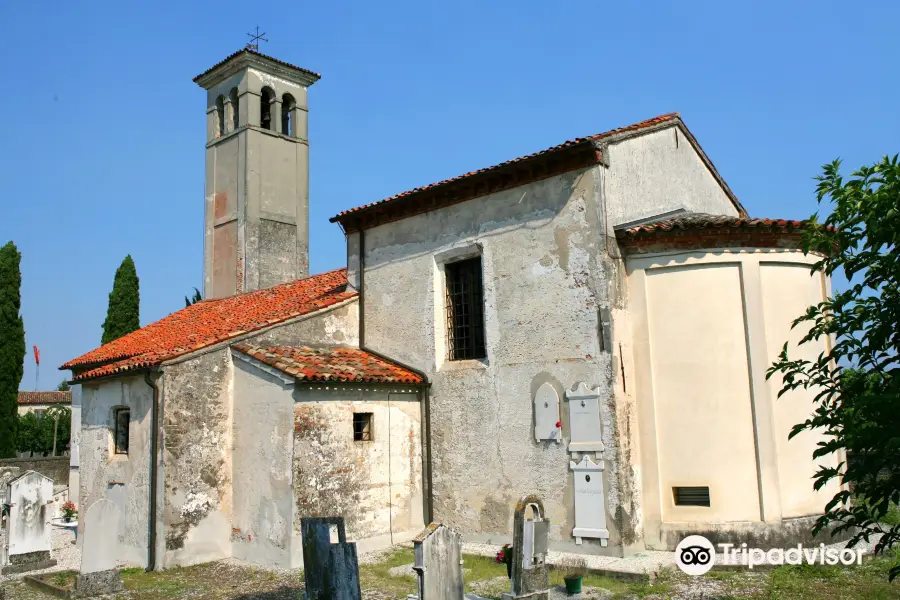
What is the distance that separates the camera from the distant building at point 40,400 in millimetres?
50000

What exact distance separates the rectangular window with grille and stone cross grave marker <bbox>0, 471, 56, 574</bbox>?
27.9 feet

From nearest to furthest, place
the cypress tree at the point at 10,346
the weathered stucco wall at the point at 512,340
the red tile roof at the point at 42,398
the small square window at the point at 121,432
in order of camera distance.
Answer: the weathered stucco wall at the point at 512,340 → the small square window at the point at 121,432 → the cypress tree at the point at 10,346 → the red tile roof at the point at 42,398

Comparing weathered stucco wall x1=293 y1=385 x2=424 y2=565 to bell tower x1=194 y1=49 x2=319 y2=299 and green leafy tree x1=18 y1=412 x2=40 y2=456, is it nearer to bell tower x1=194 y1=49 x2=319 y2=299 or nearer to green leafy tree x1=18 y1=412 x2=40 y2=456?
bell tower x1=194 y1=49 x2=319 y2=299

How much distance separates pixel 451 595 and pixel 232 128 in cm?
1776

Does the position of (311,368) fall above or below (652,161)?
below

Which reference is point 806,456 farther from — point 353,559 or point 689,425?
point 353,559

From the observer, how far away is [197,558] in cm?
1215

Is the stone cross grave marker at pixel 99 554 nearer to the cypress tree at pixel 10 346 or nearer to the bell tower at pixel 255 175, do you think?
the bell tower at pixel 255 175

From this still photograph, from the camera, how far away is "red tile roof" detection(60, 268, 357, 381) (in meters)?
13.4

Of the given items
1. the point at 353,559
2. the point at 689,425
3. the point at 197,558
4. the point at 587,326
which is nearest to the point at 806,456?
the point at 689,425

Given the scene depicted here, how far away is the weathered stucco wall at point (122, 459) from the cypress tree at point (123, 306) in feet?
57.5

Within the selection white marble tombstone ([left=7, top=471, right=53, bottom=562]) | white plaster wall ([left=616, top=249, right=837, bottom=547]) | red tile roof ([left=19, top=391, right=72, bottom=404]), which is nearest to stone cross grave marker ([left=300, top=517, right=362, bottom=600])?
white plaster wall ([left=616, top=249, right=837, bottom=547])

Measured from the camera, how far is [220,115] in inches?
883

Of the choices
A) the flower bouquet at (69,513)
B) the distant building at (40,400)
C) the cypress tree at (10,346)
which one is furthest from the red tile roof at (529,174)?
the distant building at (40,400)
